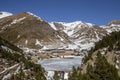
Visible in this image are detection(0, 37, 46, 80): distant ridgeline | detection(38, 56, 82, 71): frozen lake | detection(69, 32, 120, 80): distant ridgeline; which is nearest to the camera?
detection(69, 32, 120, 80): distant ridgeline

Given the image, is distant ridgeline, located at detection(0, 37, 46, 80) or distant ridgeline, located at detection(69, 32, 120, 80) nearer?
distant ridgeline, located at detection(69, 32, 120, 80)

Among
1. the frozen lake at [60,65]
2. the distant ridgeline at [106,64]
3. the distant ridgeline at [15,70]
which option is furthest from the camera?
the frozen lake at [60,65]

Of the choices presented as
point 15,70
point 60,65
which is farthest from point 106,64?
point 60,65

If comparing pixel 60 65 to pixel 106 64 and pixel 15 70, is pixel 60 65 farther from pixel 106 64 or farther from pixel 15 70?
pixel 106 64

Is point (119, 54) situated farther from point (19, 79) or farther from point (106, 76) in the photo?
point (19, 79)

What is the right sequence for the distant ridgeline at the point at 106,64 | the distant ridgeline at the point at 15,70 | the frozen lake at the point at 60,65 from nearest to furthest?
the distant ridgeline at the point at 106,64 < the distant ridgeline at the point at 15,70 < the frozen lake at the point at 60,65

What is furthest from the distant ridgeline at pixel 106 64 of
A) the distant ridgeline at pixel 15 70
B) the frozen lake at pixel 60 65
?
the frozen lake at pixel 60 65

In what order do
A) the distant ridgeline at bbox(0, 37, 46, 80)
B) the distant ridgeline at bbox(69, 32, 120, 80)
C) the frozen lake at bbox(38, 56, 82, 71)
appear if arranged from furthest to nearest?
the frozen lake at bbox(38, 56, 82, 71), the distant ridgeline at bbox(0, 37, 46, 80), the distant ridgeline at bbox(69, 32, 120, 80)

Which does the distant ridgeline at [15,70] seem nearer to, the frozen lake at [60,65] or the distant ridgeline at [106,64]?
the distant ridgeline at [106,64]

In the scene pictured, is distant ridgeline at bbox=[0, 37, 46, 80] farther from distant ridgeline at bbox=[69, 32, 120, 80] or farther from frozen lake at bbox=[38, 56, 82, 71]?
frozen lake at bbox=[38, 56, 82, 71]

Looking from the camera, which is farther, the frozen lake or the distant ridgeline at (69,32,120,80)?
the frozen lake

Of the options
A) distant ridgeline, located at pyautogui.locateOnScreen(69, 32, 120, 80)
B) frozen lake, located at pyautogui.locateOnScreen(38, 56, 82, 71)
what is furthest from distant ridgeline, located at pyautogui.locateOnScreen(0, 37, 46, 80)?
frozen lake, located at pyautogui.locateOnScreen(38, 56, 82, 71)
